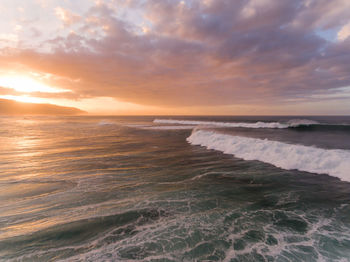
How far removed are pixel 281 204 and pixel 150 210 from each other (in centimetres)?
543

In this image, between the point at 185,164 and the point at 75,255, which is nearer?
the point at 75,255

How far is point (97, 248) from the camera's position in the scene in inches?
168

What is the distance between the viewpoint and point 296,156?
39.9 feet

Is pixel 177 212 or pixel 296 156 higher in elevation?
pixel 296 156

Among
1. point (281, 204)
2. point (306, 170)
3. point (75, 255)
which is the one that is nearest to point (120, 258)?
point (75, 255)

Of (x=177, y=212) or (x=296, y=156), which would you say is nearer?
(x=177, y=212)

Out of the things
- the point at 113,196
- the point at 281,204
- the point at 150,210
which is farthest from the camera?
the point at 113,196

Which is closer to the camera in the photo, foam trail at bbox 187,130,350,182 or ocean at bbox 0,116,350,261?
ocean at bbox 0,116,350,261

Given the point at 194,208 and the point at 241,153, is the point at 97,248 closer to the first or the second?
the point at 194,208

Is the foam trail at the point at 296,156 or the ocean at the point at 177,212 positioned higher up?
the foam trail at the point at 296,156

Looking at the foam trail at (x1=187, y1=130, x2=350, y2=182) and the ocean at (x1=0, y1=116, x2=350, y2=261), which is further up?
the foam trail at (x1=187, y1=130, x2=350, y2=182)

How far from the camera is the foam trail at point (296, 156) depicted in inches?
406

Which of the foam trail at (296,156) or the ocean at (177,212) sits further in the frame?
the foam trail at (296,156)

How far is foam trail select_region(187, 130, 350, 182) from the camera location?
1030 centimetres
